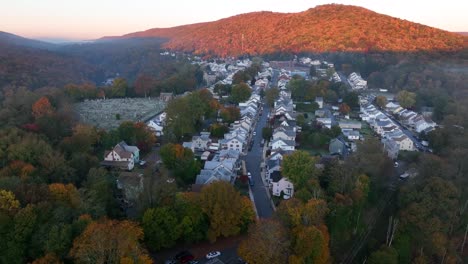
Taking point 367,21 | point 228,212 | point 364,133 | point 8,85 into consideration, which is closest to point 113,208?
point 228,212

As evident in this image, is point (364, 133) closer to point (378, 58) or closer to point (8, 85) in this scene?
point (378, 58)

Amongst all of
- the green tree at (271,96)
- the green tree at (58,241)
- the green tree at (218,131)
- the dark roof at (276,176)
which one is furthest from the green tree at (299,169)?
the green tree at (271,96)

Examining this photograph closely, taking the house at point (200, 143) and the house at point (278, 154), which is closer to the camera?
the house at point (278, 154)

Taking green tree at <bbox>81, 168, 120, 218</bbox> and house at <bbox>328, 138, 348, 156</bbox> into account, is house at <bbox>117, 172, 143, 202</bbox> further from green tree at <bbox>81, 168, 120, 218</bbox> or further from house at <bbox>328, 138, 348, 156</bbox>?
house at <bbox>328, 138, 348, 156</bbox>

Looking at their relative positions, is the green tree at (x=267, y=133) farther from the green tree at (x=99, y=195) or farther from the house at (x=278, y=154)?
the green tree at (x=99, y=195)

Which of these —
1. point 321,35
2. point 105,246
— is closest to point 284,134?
point 105,246
